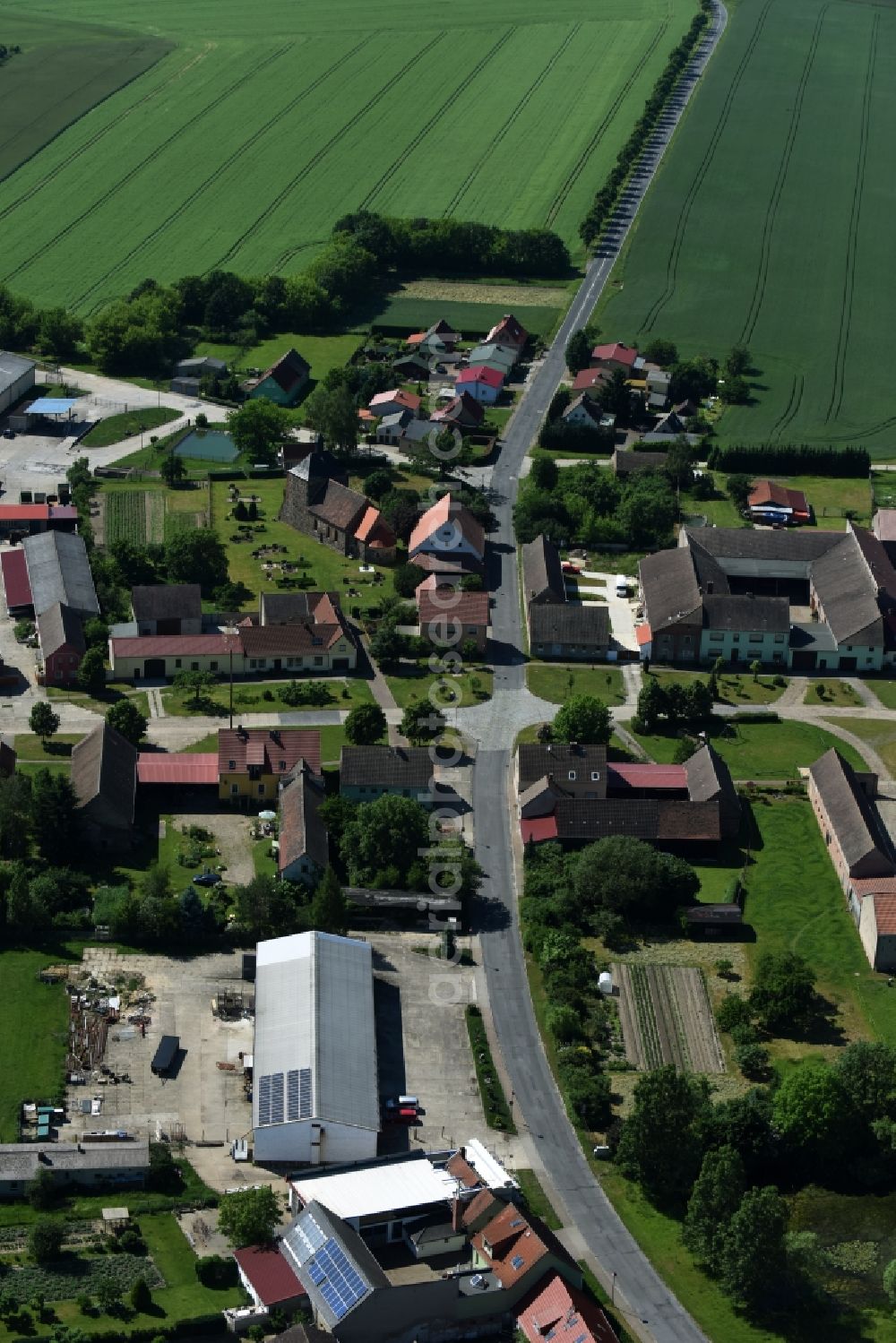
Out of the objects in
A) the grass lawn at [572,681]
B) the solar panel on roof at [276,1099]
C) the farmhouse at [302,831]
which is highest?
the farmhouse at [302,831]

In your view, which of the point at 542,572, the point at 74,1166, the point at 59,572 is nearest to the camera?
the point at 74,1166

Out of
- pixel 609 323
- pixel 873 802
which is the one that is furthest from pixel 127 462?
pixel 873 802

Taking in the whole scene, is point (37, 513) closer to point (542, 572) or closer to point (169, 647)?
point (169, 647)

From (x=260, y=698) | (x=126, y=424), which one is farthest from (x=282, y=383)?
(x=260, y=698)

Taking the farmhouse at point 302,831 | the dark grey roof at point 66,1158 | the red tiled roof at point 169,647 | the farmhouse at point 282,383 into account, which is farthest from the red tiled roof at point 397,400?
the dark grey roof at point 66,1158

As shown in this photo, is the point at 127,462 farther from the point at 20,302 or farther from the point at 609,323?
the point at 609,323

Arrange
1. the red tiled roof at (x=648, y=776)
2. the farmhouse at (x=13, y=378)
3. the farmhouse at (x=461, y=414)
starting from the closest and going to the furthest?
the red tiled roof at (x=648, y=776), the farmhouse at (x=461, y=414), the farmhouse at (x=13, y=378)

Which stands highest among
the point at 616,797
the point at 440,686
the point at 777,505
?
the point at 777,505

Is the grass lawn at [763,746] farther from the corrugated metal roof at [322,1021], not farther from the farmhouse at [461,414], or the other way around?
the farmhouse at [461,414]
